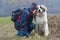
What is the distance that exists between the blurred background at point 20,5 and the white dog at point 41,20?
184 cm

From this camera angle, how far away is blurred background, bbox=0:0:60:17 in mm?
10031

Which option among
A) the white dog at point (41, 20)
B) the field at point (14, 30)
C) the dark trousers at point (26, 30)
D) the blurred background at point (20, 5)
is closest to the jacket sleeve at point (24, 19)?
the dark trousers at point (26, 30)

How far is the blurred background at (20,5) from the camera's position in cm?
1003

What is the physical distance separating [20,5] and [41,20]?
2094 millimetres

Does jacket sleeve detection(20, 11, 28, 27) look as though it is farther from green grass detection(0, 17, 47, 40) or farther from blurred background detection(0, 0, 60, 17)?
blurred background detection(0, 0, 60, 17)

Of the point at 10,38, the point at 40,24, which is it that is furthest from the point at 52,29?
the point at 10,38

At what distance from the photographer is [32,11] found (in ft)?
26.5

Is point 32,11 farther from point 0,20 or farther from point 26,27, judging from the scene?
point 0,20

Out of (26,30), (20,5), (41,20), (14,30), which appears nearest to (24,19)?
(26,30)

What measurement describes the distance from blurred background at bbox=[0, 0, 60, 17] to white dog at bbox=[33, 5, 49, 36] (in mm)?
1839

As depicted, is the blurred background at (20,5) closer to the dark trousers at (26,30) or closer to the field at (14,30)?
the field at (14,30)

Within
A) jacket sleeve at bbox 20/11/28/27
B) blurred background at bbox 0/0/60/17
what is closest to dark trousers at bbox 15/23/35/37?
jacket sleeve at bbox 20/11/28/27

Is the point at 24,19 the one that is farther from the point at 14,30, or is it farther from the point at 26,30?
the point at 14,30

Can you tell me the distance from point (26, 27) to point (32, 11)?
48cm
